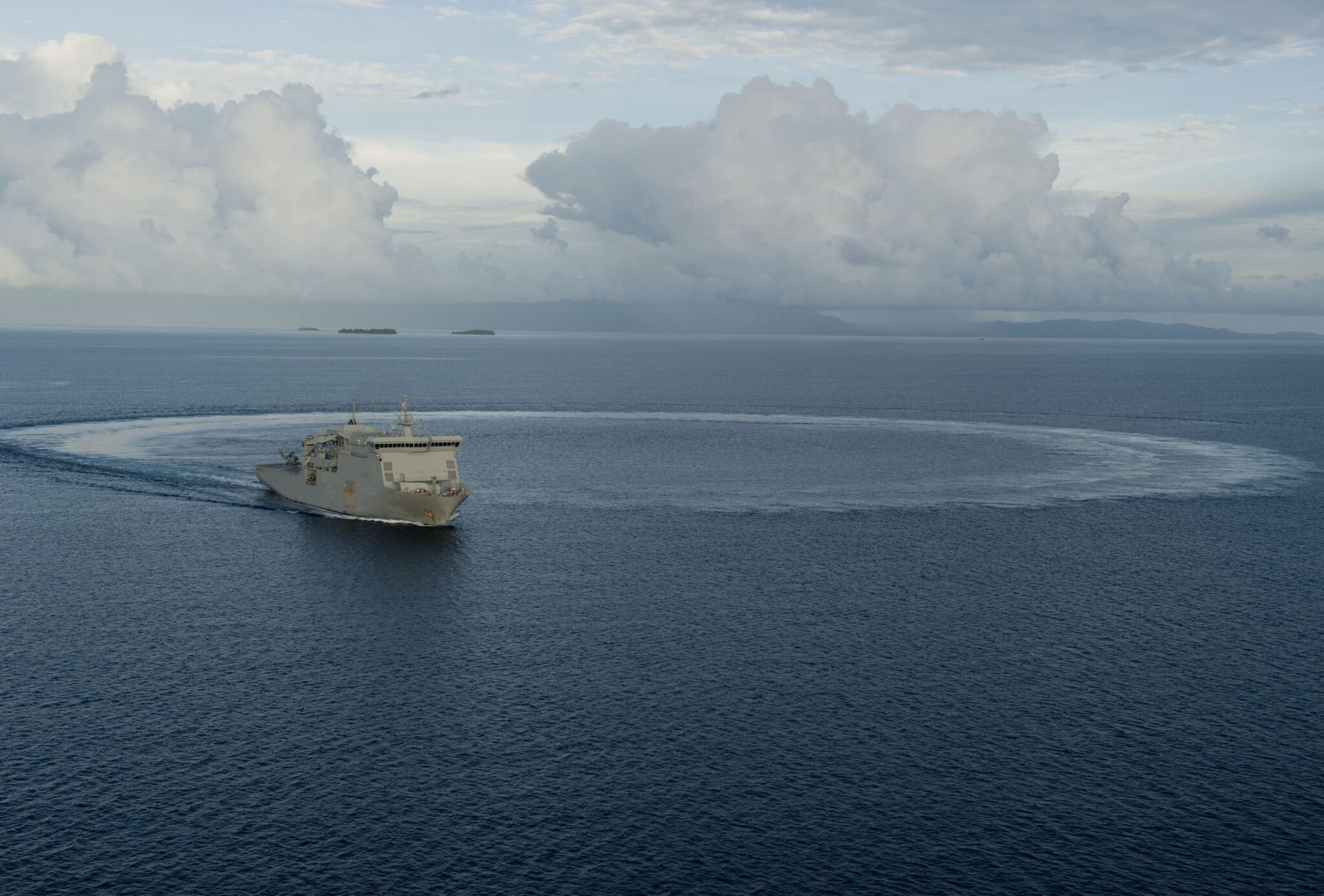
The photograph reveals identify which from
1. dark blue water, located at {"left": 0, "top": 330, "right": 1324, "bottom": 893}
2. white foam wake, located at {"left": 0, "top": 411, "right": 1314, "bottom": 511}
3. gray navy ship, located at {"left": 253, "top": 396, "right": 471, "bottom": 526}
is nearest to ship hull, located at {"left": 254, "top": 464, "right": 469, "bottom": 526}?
gray navy ship, located at {"left": 253, "top": 396, "right": 471, "bottom": 526}

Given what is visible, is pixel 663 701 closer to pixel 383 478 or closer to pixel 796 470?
pixel 383 478

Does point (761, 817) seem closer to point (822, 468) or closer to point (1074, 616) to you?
point (1074, 616)

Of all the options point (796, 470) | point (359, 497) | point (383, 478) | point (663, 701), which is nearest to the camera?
point (663, 701)

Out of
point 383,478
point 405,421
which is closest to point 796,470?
point 405,421

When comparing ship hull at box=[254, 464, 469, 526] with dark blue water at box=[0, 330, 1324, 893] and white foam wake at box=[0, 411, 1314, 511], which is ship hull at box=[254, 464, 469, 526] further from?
white foam wake at box=[0, 411, 1314, 511]

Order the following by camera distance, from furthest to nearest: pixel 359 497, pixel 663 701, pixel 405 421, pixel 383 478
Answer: pixel 405 421 < pixel 359 497 < pixel 383 478 < pixel 663 701

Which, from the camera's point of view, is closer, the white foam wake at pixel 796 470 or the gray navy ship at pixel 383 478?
the gray navy ship at pixel 383 478

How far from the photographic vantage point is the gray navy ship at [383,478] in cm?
13212

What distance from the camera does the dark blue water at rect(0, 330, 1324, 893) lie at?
5453 centimetres

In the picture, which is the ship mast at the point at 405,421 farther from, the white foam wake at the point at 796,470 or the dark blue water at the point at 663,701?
the dark blue water at the point at 663,701

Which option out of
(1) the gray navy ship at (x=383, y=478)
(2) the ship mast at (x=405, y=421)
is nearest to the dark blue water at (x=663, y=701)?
(1) the gray navy ship at (x=383, y=478)

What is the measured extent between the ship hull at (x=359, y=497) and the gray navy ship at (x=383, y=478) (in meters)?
0.09

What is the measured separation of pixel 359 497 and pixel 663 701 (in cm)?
7871

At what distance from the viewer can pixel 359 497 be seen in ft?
459
